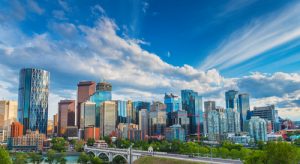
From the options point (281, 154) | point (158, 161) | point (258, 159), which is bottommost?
point (158, 161)

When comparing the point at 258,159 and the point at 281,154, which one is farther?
the point at 258,159

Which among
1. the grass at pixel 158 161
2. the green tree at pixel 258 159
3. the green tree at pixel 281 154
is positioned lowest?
the grass at pixel 158 161

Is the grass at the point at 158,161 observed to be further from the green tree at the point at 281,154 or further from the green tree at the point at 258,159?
the green tree at the point at 281,154

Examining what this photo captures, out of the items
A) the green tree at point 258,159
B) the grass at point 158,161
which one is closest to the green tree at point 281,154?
the green tree at point 258,159

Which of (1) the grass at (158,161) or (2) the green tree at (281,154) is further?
(1) the grass at (158,161)

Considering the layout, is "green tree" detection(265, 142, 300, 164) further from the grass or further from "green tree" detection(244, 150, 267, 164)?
the grass

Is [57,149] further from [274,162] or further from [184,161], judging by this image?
[274,162]

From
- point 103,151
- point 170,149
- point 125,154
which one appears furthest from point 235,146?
point 103,151

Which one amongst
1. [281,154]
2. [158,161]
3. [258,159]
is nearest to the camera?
[281,154]

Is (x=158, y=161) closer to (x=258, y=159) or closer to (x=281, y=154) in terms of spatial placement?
(x=258, y=159)

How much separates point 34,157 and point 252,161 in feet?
269

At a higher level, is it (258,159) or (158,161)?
(258,159)

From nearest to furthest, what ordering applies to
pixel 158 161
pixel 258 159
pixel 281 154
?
pixel 281 154 → pixel 258 159 → pixel 158 161

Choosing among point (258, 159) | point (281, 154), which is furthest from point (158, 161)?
point (281, 154)
